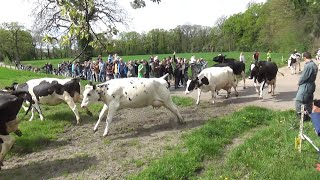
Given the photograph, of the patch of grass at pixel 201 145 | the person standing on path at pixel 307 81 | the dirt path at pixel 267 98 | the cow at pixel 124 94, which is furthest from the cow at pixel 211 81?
the person standing on path at pixel 307 81

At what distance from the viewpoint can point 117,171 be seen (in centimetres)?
755

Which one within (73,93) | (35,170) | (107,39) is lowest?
(35,170)

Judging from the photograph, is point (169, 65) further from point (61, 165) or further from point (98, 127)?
point (61, 165)

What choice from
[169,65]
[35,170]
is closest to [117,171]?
[35,170]

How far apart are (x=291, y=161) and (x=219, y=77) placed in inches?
355

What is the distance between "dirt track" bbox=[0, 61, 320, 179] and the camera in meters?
7.80

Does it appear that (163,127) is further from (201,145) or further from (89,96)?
(201,145)

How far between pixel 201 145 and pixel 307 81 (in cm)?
389

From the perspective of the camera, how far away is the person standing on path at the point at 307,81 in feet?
32.7

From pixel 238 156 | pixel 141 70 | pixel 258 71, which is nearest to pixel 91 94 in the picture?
pixel 238 156

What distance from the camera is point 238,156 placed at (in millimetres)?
7914

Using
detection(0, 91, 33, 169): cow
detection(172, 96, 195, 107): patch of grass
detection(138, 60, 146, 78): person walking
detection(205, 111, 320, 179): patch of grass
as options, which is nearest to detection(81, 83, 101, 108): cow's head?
detection(0, 91, 33, 169): cow

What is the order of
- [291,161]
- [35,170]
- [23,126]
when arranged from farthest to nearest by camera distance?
[23,126]
[35,170]
[291,161]

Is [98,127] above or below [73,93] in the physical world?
below
